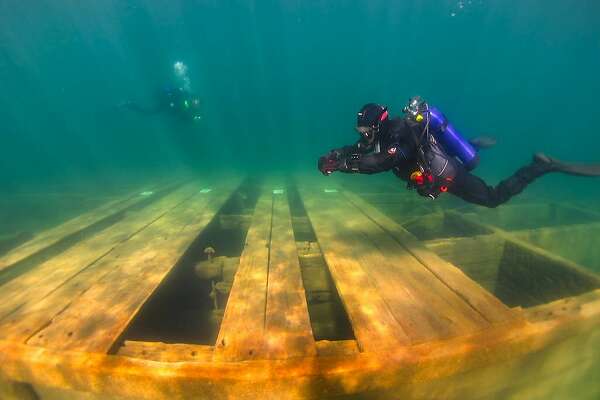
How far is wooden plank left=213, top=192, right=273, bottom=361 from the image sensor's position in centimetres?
204

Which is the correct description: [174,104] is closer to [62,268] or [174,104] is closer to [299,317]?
[62,268]

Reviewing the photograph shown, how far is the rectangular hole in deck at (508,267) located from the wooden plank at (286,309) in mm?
2381

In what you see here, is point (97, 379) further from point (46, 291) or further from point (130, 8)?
point (130, 8)

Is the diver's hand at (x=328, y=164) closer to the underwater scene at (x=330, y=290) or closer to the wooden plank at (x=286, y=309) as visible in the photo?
the underwater scene at (x=330, y=290)

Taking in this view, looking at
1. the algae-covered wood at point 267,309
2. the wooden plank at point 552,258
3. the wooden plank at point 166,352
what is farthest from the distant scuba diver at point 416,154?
the wooden plank at point 166,352

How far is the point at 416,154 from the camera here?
3.59 m

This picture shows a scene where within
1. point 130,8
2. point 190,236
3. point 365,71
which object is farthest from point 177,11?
point 365,71

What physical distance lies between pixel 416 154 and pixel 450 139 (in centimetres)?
72

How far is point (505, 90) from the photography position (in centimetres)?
10562

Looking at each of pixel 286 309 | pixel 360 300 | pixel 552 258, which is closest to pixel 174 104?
pixel 286 309

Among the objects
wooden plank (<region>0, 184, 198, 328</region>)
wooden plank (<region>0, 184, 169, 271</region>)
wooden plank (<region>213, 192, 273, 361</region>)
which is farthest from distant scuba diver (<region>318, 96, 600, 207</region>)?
wooden plank (<region>0, 184, 169, 271</region>)

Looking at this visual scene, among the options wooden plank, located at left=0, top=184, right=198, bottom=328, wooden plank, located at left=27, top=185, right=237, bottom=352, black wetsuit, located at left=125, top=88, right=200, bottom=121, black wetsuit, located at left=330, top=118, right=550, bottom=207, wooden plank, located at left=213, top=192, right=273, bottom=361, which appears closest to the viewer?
wooden plank, located at left=213, top=192, right=273, bottom=361

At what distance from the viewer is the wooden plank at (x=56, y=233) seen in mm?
4117

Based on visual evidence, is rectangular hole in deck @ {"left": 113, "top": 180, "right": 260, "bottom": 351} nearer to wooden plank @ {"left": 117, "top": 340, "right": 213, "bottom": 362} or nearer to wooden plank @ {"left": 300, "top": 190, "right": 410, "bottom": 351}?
wooden plank @ {"left": 117, "top": 340, "right": 213, "bottom": 362}
